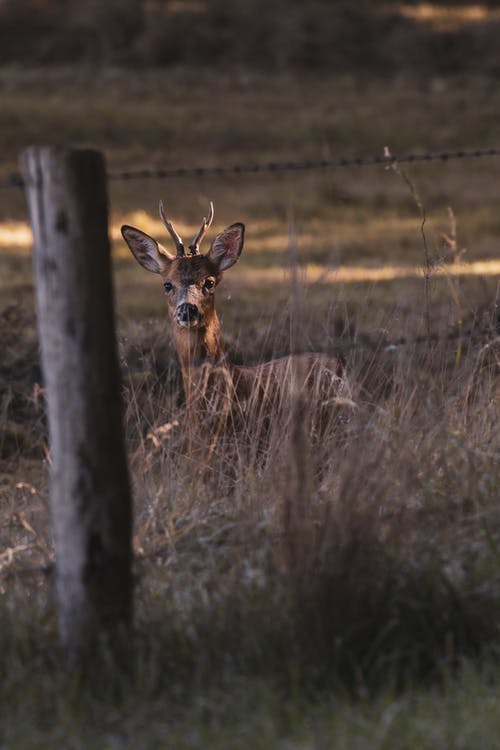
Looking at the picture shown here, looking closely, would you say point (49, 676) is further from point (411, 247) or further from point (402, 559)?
point (411, 247)

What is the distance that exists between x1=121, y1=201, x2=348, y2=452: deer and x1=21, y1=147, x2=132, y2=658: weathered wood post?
8.36 ft

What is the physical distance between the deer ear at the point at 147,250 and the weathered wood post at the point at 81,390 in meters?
3.20

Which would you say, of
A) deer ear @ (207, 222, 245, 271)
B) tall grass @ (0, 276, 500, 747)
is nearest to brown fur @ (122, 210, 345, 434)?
deer ear @ (207, 222, 245, 271)

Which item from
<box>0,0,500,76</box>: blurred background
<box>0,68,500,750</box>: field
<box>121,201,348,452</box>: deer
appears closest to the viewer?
<box>0,68,500,750</box>: field

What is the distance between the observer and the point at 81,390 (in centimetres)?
405

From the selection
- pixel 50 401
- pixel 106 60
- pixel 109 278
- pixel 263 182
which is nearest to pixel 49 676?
pixel 50 401

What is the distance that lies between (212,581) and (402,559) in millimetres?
615

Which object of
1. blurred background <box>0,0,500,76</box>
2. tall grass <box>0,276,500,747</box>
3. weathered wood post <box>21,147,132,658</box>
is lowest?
tall grass <box>0,276,500,747</box>

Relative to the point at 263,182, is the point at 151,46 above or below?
above

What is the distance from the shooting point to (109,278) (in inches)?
162

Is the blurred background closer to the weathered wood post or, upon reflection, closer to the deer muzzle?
the deer muzzle

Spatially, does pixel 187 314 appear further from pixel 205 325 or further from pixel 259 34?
pixel 259 34

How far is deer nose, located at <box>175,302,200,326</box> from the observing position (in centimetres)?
697

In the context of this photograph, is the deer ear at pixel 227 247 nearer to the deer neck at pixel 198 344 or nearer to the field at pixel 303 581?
the deer neck at pixel 198 344
